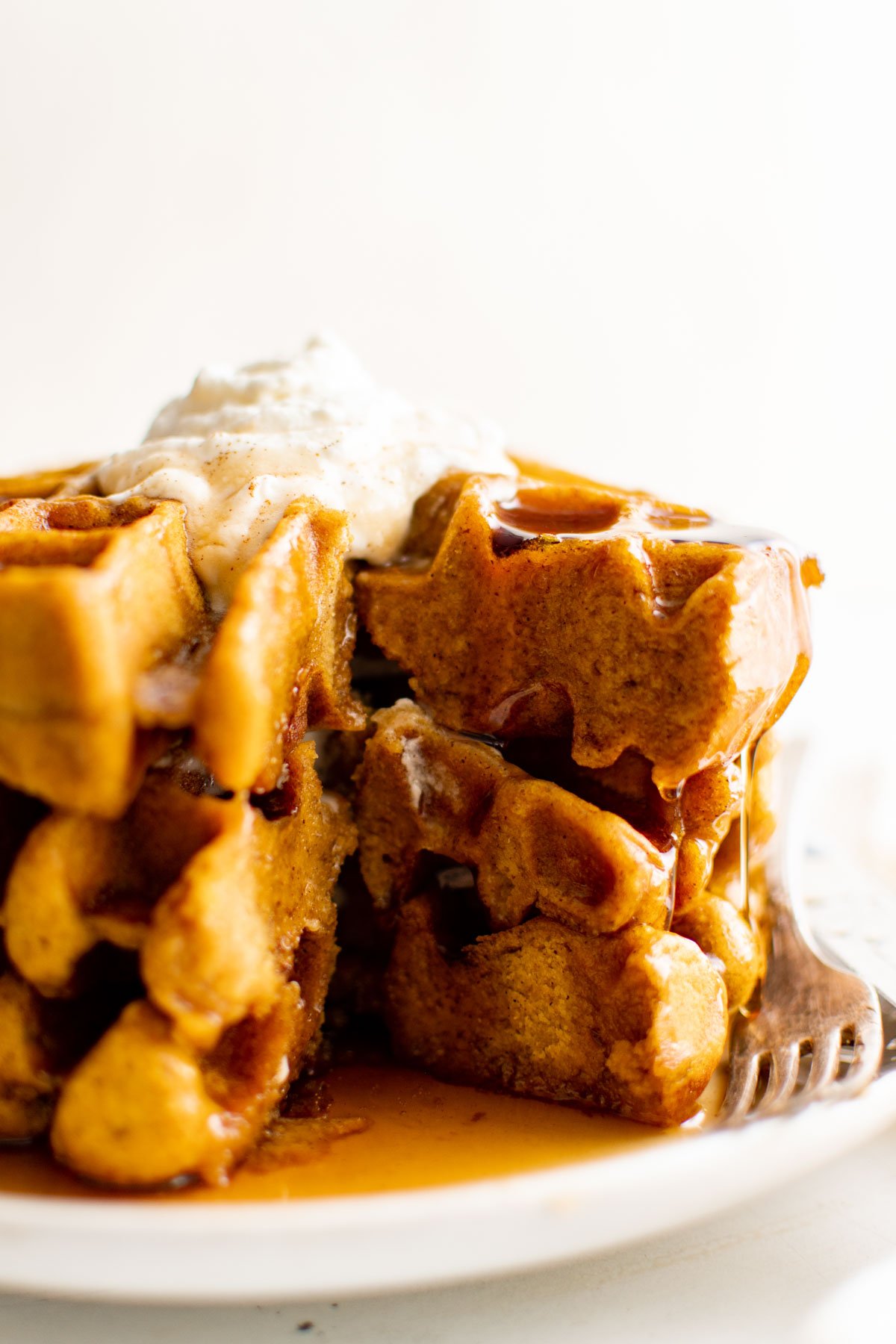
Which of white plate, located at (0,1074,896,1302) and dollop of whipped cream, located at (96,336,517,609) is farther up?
dollop of whipped cream, located at (96,336,517,609)

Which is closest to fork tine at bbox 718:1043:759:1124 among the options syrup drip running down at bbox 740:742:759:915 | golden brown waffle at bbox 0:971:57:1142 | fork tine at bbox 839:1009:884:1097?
fork tine at bbox 839:1009:884:1097

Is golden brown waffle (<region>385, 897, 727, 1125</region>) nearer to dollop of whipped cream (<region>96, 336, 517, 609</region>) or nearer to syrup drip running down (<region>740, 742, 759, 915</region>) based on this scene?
syrup drip running down (<region>740, 742, 759, 915</region>)

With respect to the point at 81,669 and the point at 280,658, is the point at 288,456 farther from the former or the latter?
the point at 81,669

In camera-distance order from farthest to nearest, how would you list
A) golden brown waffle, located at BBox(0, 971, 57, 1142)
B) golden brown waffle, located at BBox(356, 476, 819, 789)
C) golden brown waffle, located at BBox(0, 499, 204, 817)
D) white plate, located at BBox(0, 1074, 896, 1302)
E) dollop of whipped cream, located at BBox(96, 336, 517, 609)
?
dollop of whipped cream, located at BBox(96, 336, 517, 609)
golden brown waffle, located at BBox(356, 476, 819, 789)
golden brown waffle, located at BBox(0, 971, 57, 1142)
golden brown waffle, located at BBox(0, 499, 204, 817)
white plate, located at BBox(0, 1074, 896, 1302)

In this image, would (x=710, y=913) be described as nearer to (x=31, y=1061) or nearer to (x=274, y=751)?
(x=274, y=751)

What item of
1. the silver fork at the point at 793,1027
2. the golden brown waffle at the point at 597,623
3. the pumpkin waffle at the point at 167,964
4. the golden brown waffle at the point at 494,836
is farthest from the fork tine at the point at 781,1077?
the pumpkin waffle at the point at 167,964

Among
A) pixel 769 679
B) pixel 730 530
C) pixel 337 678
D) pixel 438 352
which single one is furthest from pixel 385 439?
pixel 438 352

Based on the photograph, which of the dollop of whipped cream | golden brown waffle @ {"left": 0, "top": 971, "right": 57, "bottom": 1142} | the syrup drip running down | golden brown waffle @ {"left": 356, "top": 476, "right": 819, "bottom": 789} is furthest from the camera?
the syrup drip running down

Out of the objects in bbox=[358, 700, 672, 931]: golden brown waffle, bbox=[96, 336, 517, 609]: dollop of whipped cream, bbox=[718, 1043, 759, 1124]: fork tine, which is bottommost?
bbox=[718, 1043, 759, 1124]: fork tine

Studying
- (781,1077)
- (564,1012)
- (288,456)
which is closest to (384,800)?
(564,1012)
